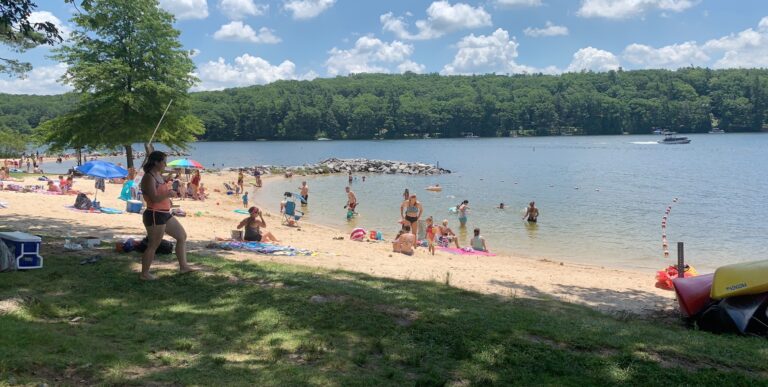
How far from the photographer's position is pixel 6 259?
6.93m

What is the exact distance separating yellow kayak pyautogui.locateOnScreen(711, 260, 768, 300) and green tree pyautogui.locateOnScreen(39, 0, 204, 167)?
918 inches

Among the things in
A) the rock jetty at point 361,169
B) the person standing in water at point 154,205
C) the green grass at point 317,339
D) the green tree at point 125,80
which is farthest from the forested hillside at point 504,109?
the green grass at point 317,339

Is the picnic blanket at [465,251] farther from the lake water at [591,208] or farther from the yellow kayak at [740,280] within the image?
the yellow kayak at [740,280]

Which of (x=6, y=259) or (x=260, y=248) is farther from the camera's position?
(x=260, y=248)

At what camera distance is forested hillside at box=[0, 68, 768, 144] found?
138 metres

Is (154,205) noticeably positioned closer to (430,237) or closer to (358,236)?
(430,237)

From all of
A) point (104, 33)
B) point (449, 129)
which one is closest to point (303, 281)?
point (104, 33)

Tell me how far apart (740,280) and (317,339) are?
4636 mm

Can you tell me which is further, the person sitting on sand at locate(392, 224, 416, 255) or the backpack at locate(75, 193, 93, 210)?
the backpack at locate(75, 193, 93, 210)

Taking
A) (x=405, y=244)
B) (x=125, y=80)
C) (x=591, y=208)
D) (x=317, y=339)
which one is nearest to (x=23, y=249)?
(x=317, y=339)

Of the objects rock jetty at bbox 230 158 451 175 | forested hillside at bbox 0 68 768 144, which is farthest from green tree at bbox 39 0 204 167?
forested hillside at bbox 0 68 768 144

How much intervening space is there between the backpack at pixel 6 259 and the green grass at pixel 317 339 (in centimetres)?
18

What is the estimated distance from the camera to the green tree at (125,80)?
24906mm

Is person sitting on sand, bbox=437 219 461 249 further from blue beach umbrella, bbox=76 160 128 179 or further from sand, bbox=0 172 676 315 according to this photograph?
blue beach umbrella, bbox=76 160 128 179
